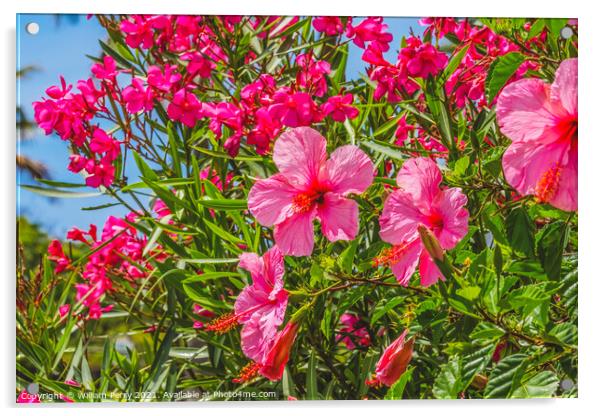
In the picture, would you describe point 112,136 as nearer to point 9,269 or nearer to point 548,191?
point 9,269

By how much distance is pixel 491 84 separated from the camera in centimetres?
133

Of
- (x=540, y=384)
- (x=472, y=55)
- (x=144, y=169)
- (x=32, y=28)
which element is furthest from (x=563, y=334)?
(x=32, y=28)

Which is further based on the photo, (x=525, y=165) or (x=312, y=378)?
(x=312, y=378)

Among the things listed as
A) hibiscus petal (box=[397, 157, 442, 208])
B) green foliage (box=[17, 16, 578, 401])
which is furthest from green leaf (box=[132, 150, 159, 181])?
hibiscus petal (box=[397, 157, 442, 208])

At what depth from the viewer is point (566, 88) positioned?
4.32 ft

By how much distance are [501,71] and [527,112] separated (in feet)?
0.32

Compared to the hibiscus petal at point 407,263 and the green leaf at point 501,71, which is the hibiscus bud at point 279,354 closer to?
the hibiscus petal at point 407,263

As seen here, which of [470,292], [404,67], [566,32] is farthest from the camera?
[566,32]

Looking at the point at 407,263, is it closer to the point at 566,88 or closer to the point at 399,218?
the point at 399,218

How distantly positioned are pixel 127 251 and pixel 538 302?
2.42 ft

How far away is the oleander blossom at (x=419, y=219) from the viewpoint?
1.30 meters

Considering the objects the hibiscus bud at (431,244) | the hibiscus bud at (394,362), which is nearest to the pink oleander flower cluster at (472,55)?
the hibiscus bud at (431,244)

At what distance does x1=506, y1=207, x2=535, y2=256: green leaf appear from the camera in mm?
1254
